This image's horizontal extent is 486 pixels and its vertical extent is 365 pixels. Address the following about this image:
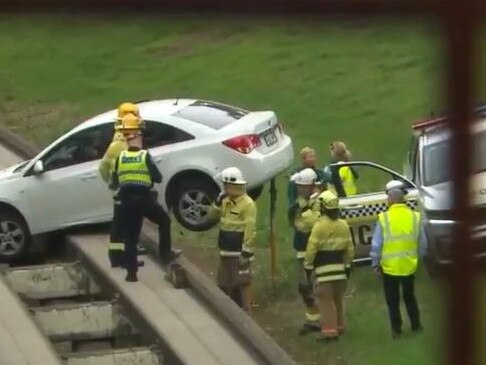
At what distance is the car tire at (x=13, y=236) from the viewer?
1473 cm

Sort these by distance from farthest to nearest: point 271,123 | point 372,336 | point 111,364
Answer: point 271,123 → point 372,336 → point 111,364

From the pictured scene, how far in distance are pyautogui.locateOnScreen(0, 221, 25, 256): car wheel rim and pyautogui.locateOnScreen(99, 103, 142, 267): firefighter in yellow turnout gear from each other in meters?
1.89

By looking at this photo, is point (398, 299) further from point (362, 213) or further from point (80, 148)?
point (80, 148)

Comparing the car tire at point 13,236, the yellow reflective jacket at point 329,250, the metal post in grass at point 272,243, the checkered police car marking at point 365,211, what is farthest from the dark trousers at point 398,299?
the car tire at point 13,236

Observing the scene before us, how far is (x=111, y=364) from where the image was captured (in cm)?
1075

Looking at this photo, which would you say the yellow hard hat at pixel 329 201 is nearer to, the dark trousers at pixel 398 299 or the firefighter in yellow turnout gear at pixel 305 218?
the firefighter in yellow turnout gear at pixel 305 218

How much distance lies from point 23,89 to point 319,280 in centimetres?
1478

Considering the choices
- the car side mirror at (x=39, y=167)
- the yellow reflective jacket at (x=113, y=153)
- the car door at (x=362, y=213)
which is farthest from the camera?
the car side mirror at (x=39, y=167)

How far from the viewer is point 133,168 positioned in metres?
12.0

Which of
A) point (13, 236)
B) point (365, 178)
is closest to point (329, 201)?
point (365, 178)

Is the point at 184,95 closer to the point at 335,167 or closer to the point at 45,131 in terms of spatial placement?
the point at 45,131

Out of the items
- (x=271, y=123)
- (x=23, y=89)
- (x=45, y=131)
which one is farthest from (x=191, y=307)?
(x=23, y=89)

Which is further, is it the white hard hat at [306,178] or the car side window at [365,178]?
the car side window at [365,178]

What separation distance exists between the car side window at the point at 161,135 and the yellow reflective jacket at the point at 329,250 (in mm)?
3108
